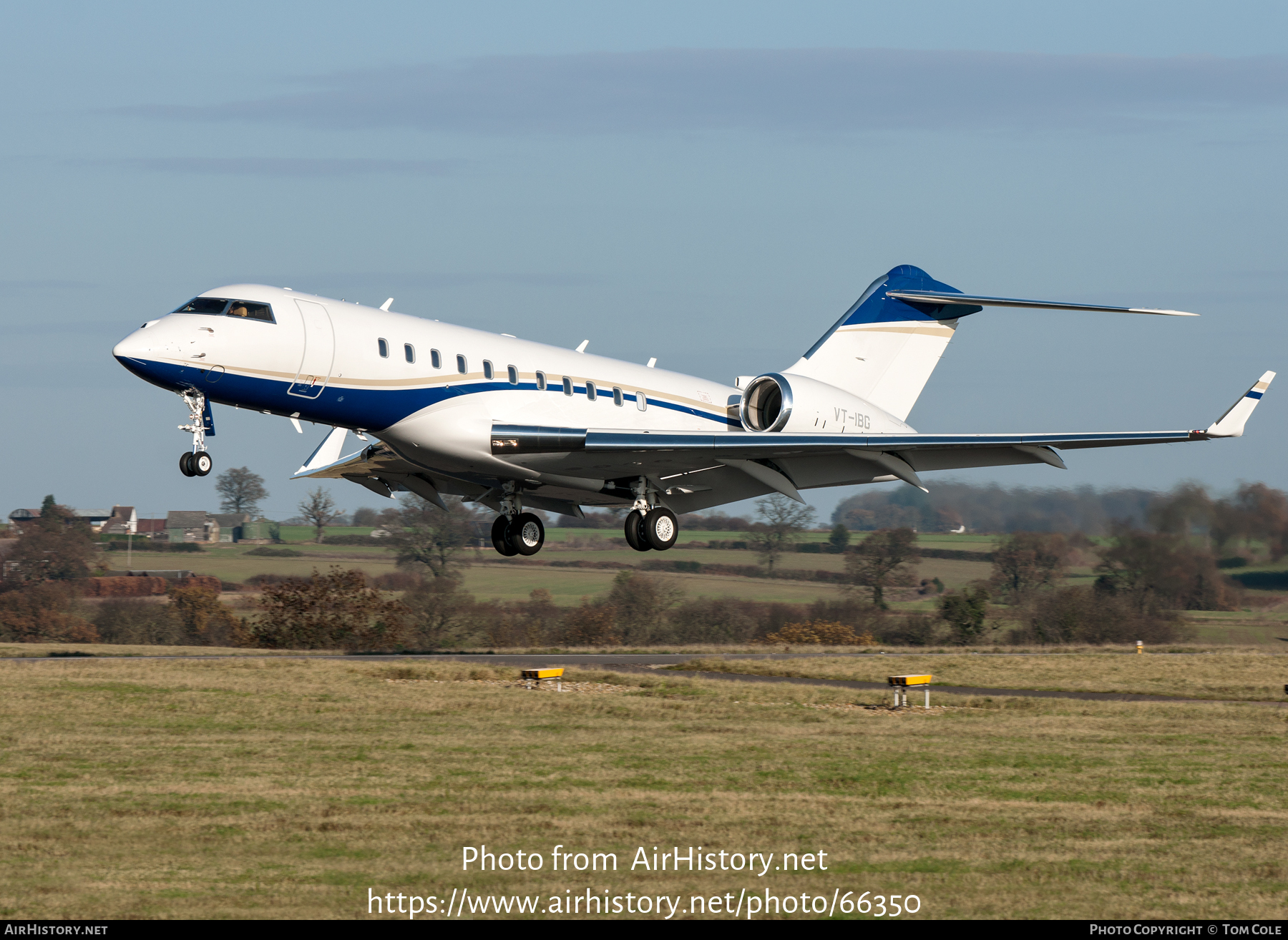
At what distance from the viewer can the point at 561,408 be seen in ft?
72.1

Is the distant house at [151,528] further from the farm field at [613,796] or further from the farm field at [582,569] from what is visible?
the farm field at [613,796]

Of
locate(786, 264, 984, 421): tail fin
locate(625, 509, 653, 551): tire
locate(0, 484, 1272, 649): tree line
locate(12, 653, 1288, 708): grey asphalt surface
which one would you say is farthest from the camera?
locate(0, 484, 1272, 649): tree line

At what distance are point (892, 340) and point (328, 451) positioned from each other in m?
11.2

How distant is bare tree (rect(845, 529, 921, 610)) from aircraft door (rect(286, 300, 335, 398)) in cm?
4130

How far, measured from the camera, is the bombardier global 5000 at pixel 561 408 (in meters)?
19.2

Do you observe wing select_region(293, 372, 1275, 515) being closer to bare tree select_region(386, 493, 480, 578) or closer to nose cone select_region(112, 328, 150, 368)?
nose cone select_region(112, 328, 150, 368)

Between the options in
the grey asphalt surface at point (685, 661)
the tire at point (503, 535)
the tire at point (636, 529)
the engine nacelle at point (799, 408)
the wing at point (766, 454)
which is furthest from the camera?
the grey asphalt surface at point (685, 661)

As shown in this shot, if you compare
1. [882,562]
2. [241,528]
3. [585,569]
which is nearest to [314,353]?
[882,562]

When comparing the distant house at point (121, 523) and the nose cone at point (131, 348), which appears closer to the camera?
the nose cone at point (131, 348)

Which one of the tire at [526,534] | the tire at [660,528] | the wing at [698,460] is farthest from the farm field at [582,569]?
the tire at [526,534]

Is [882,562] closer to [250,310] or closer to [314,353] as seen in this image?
[314,353]

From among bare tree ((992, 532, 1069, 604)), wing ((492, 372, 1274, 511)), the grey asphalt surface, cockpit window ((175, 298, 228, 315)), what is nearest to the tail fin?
wing ((492, 372, 1274, 511))

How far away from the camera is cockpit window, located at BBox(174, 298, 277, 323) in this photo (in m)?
19.0

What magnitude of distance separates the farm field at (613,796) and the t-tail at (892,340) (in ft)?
21.6
